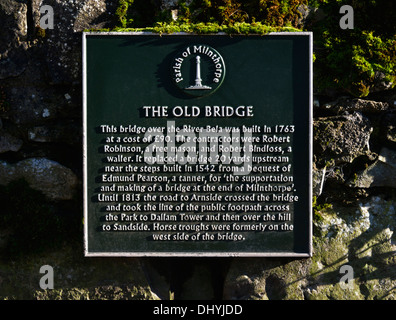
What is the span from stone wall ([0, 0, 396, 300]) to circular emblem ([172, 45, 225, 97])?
79 cm

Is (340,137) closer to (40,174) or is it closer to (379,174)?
(379,174)

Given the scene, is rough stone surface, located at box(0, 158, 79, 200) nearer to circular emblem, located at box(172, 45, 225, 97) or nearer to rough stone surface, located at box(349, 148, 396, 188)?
circular emblem, located at box(172, 45, 225, 97)

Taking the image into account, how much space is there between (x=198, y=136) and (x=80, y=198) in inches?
62.7

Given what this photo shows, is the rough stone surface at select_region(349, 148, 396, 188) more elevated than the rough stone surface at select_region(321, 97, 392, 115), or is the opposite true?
the rough stone surface at select_region(321, 97, 392, 115)

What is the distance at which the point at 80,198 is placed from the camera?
5.43 meters

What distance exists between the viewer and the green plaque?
501cm

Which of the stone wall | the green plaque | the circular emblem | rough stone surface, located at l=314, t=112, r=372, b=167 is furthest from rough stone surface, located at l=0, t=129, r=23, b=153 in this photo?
rough stone surface, located at l=314, t=112, r=372, b=167

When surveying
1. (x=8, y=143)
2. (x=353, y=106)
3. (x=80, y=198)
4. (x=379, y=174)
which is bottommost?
(x=80, y=198)

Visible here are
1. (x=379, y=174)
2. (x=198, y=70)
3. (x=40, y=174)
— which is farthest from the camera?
(x=379, y=174)

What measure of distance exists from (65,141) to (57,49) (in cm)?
105

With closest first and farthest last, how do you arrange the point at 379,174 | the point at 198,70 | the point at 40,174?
the point at 198,70 < the point at 40,174 < the point at 379,174

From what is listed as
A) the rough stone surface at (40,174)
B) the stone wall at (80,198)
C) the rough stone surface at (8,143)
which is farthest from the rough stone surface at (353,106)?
the rough stone surface at (8,143)

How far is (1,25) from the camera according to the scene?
5.36 meters

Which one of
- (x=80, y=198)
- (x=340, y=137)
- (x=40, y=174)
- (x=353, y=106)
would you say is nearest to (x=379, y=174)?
(x=340, y=137)
